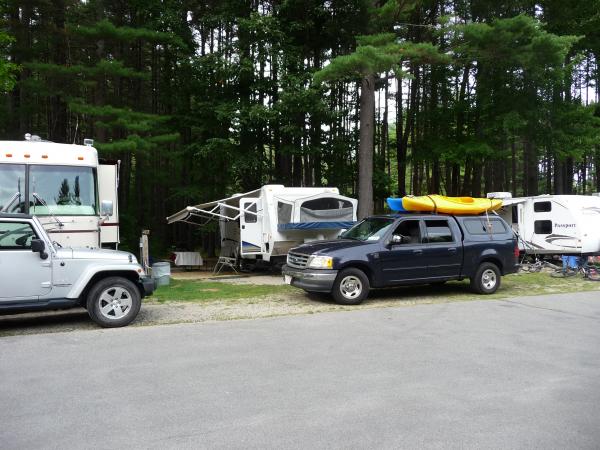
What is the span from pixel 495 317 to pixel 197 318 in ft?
17.7

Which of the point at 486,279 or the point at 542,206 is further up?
the point at 542,206

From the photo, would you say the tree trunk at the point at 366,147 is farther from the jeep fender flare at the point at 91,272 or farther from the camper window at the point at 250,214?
the jeep fender flare at the point at 91,272

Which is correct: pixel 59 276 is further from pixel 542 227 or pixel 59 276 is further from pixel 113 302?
pixel 542 227

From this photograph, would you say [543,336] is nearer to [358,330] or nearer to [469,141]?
[358,330]

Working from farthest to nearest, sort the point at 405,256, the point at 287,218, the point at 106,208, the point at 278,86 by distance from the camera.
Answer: the point at 278,86 < the point at 287,218 < the point at 405,256 < the point at 106,208

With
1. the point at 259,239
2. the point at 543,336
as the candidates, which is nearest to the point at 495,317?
the point at 543,336

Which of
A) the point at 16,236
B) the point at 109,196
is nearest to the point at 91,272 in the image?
the point at 16,236

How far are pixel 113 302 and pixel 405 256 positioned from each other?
5.89 m

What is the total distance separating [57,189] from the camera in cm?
988

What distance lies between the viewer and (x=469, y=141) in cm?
2236

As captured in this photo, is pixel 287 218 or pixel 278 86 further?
pixel 278 86

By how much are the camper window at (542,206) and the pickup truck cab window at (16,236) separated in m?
16.2

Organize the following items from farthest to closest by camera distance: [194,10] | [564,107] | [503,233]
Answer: [194,10] → [564,107] → [503,233]

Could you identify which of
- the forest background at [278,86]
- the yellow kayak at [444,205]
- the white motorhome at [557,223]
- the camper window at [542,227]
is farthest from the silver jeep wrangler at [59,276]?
the camper window at [542,227]
